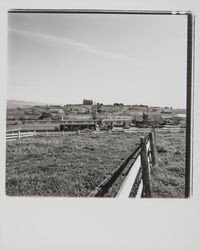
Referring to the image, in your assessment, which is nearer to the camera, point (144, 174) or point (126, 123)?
point (144, 174)

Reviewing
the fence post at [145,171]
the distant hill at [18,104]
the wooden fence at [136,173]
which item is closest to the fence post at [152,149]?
the wooden fence at [136,173]

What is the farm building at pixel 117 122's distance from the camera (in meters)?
2.05

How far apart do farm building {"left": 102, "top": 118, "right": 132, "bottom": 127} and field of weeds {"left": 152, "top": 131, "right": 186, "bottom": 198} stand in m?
0.21

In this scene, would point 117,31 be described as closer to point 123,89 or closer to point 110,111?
point 123,89

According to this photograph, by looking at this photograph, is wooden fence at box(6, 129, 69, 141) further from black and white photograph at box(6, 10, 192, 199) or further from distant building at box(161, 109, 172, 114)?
distant building at box(161, 109, 172, 114)

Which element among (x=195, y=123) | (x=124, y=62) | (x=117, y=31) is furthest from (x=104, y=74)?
(x=195, y=123)

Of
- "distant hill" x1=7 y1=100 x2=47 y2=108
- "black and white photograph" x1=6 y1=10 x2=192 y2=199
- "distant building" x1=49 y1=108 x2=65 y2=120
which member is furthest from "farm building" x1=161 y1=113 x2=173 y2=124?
"distant hill" x1=7 y1=100 x2=47 y2=108

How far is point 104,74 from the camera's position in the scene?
6.63 ft

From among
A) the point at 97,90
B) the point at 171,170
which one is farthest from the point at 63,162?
the point at 171,170

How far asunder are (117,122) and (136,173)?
0.35 m

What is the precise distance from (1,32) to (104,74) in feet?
2.26

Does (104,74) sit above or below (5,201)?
above

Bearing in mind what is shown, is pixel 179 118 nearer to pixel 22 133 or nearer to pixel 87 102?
pixel 87 102

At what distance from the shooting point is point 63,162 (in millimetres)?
2047
